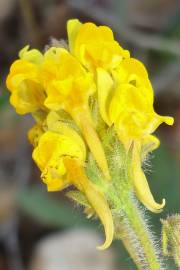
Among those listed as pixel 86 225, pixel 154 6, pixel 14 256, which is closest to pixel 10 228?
pixel 14 256

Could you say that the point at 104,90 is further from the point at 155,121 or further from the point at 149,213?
the point at 149,213

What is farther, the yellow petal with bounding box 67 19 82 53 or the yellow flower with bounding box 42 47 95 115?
the yellow petal with bounding box 67 19 82 53

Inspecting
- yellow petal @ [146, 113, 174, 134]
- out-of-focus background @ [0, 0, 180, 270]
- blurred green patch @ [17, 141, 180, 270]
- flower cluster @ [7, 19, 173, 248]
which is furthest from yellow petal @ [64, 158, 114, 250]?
out-of-focus background @ [0, 0, 180, 270]

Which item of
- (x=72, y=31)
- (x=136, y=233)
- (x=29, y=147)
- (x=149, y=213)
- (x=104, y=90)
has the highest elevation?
(x=72, y=31)

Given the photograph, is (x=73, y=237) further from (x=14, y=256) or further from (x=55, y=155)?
(x=55, y=155)

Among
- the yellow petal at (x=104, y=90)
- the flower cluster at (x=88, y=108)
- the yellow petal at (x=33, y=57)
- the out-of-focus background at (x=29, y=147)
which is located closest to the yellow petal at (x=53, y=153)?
the flower cluster at (x=88, y=108)

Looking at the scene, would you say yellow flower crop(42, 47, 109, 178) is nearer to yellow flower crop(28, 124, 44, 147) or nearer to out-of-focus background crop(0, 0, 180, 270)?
yellow flower crop(28, 124, 44, 147)

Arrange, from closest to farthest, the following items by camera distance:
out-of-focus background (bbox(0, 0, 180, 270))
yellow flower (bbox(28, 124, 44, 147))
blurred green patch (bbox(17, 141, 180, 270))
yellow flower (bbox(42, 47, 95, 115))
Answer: yellow flower (bbox(42, 47, 95, 115))
yellow flower (bbox(28, 124, 44, 147))
blurred green patch (bbox(17, 141, 180, 270))
out-of-focus background (bbox(0, 0, 180, 270))

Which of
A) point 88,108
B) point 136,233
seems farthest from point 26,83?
point 136,233

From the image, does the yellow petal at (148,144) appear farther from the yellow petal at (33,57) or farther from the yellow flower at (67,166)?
the yellow petal at (33,57)
